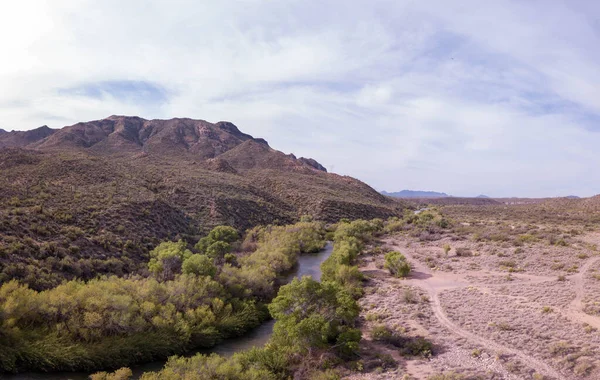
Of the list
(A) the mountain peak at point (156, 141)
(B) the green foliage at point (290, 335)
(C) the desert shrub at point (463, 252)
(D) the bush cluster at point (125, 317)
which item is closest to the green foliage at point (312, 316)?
(B) the green foliage at point (290, 335)

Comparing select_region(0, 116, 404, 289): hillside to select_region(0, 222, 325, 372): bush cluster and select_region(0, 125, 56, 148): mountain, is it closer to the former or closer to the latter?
select_region(0, 125, 56, 148): mountain

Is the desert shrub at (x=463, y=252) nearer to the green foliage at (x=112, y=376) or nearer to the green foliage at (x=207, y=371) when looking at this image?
the green foliage at (x=207, y=371)

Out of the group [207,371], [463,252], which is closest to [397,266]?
[463,252]

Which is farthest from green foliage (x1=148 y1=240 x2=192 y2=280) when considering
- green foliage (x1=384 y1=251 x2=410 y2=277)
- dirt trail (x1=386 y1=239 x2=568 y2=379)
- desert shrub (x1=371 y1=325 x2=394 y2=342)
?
dirt trail (x1=386 y1=239 x2=568 y2=379)

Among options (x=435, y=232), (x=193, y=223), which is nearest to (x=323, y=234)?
(x=435, y=232)

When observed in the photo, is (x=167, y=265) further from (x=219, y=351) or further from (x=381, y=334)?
(x=381, y=334)

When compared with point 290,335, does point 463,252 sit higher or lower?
higher
